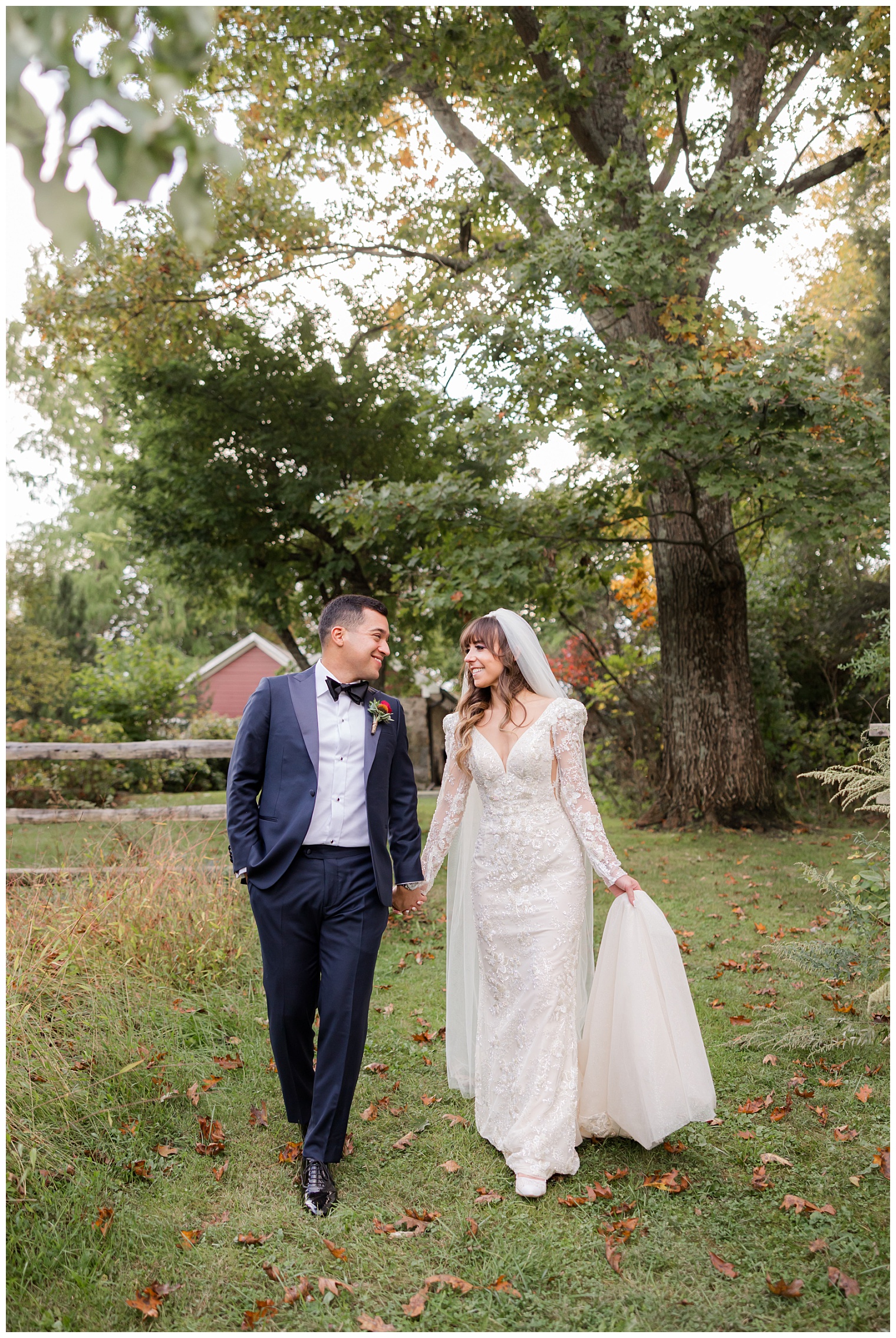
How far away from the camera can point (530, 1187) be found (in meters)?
3.79

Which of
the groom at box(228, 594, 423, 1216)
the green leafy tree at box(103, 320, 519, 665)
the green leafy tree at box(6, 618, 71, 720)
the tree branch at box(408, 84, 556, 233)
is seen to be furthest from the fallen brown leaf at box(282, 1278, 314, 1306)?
the green leafy tree at box(6, 618, 71, 720)

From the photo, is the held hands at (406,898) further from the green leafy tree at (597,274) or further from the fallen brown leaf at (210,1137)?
the green leafy tree at (597,274)

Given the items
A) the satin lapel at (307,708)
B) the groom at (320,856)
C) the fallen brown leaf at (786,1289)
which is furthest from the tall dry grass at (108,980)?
the fallen brown leaf at (786,1289)

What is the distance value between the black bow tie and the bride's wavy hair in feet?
1.84

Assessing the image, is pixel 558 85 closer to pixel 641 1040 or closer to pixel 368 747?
pixel 368 747

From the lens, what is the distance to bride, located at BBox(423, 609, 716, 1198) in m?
3.95

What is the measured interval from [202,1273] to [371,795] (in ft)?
5.94

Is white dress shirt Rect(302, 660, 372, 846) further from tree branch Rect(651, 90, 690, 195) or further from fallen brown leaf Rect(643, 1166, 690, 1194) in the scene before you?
tree branch Rect(651, 90, 690, 195)

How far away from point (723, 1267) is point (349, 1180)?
1.56m

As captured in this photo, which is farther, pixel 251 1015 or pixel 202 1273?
pixel 251 1015

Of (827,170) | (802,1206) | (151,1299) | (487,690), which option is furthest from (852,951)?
(827,170)

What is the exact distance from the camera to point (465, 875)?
4582 millimetres

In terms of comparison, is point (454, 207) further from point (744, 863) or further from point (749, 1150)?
point (749, 1150)

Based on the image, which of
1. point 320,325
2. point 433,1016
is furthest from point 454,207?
point 433,1016
